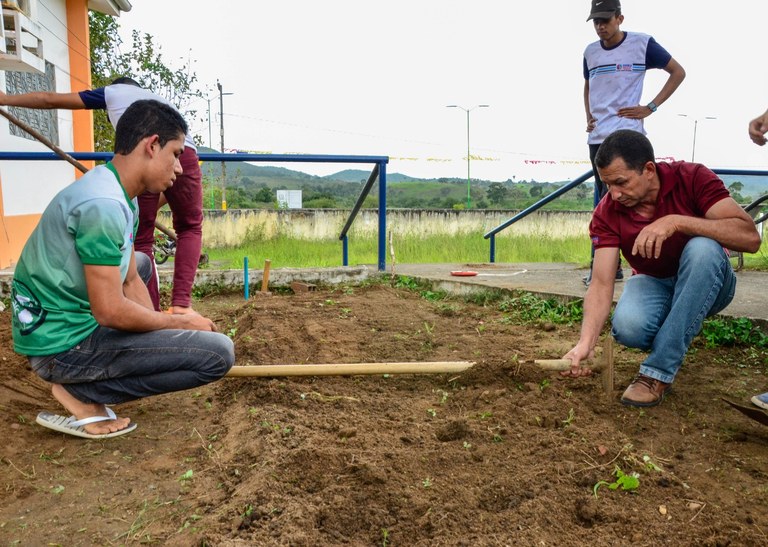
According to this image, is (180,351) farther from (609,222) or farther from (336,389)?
(609,222)

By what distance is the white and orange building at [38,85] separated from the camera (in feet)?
13.2

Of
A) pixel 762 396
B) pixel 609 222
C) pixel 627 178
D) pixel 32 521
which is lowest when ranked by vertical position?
pixel 32 521

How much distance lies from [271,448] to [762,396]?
1.94 m

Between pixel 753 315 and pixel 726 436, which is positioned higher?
pixel 753 315

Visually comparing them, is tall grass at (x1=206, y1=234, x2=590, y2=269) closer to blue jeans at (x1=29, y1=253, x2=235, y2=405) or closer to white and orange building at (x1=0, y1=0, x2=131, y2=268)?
white and orange building at (x1=0, y1=0, x2=131, y2=268)

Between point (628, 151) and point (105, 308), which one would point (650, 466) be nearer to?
point (628, 151)

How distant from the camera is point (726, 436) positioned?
245 centimetres

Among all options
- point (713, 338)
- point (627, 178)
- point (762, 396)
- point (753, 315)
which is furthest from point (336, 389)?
point (753, 315)

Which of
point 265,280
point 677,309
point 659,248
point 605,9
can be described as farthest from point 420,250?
point 659,248

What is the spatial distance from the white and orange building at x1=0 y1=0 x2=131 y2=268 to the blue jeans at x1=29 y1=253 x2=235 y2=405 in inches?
89.5

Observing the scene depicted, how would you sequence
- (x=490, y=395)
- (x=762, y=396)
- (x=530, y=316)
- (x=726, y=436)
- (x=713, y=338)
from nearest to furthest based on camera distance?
(x=726, y=436) → (x=762, y=396) → (x=490, y=395) → (x=713, y=338) → (x=530, y=316)

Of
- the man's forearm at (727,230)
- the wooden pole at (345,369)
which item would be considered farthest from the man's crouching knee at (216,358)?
the man's forearm at (727,230)

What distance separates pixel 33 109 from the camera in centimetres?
660

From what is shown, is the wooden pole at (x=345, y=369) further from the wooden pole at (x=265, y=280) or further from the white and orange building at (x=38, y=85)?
the wooden pole at (x=265, y=280)
